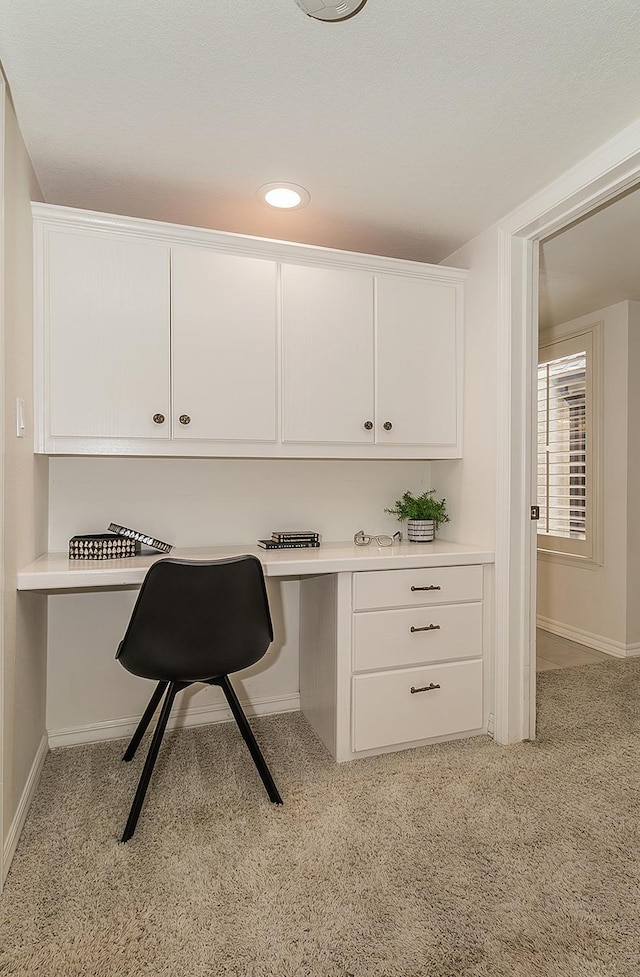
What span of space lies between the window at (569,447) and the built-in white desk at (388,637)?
74.4 inches

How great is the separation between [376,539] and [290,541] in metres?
0.49

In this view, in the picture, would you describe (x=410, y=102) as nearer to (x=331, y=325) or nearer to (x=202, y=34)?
(x=202, y=34)

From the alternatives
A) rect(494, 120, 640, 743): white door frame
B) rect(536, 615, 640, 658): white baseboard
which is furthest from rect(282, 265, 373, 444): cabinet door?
rect(536, 615, 640, 658): white baseboard

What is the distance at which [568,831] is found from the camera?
5.97ft

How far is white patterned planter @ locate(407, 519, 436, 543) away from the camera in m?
2.78

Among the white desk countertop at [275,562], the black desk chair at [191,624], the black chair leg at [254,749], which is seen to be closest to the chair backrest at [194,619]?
the black desk chair at [191,624]

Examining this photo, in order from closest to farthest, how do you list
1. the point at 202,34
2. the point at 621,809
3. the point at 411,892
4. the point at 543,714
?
the point at 202,34 < the point at 411,892 < the point at 621,809 < the point at 543,714

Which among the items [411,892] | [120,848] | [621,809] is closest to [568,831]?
[621,809]

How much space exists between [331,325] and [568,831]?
2.16 m

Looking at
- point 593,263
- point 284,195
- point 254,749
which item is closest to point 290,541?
point 254,749

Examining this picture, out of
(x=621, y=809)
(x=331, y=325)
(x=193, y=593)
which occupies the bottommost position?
(x=621, y=809)

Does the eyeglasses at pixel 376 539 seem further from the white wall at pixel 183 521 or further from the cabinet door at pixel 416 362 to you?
the cabinet door at pixel 416 362

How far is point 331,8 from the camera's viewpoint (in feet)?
4.38

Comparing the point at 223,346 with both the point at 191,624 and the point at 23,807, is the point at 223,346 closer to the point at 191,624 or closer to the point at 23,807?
the point at 191,624
